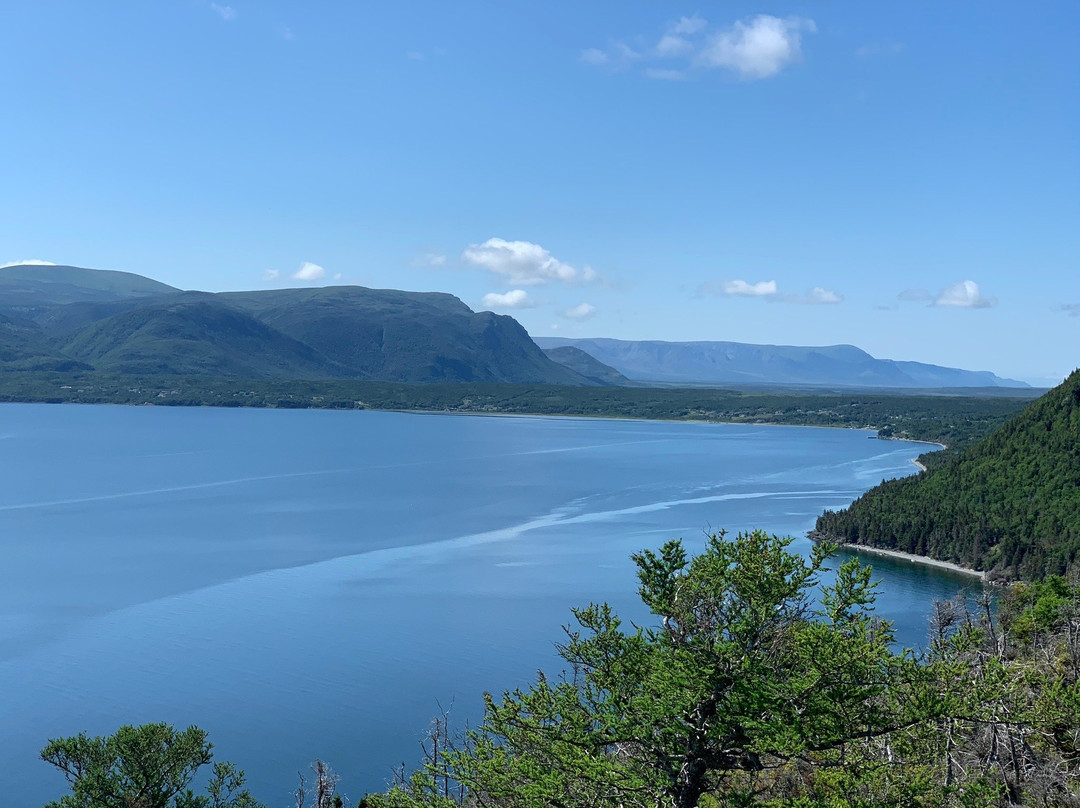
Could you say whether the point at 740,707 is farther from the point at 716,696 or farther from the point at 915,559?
the point at 915,559

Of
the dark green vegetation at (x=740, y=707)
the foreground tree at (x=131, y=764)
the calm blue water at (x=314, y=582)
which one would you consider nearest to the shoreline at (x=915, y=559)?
the calm blue water at (x=314, y=582)

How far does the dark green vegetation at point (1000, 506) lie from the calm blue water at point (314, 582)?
5.60 meters

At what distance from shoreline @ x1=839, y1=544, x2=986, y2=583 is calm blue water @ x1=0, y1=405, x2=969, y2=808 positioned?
263 cm

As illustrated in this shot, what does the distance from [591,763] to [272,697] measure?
104ft

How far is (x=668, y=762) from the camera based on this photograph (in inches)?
497

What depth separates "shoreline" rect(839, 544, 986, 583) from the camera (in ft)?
227

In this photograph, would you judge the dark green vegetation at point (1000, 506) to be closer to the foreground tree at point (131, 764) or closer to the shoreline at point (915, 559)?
the shoreline at point (915, 559)

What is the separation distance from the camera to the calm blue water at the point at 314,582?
124ft

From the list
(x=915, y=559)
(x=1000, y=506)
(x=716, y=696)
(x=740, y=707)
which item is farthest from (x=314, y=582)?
(x=1000, y=506)

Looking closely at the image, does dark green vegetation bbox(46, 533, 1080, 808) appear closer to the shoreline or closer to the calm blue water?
the calm blue water

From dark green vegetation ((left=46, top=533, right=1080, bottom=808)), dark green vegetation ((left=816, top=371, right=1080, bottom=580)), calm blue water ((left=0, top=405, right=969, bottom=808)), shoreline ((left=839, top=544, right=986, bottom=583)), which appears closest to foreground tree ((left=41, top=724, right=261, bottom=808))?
calm blue water ((left=0, top=405, right=969, bottom=808))

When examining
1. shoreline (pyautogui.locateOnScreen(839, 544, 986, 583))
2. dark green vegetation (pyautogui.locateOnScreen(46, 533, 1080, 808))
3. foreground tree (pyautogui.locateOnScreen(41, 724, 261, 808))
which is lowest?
shoreline (pyautogui.locateOnScreen(839, 544, 986, 583))

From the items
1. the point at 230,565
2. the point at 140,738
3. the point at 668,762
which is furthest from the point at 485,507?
the point at 668,762

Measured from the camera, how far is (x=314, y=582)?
61969 millimetres
